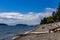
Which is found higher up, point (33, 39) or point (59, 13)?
point (59, 13)

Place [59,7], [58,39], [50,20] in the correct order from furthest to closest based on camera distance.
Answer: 1. [59,7]
2. [50,20]
3. [58,39]

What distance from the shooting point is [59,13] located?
12888 cm

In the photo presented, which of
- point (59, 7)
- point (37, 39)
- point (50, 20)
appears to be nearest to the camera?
point (37, 39)

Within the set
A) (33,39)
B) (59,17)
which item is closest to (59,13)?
(59,17)

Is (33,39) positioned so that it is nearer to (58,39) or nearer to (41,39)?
(41,39)

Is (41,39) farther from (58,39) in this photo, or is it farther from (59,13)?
(59,13)

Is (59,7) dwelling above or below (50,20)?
above

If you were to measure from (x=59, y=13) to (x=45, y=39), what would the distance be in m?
109

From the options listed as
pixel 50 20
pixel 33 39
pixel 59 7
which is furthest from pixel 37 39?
pixel 59 7

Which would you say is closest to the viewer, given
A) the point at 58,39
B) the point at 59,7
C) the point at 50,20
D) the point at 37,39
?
the point at 58,39

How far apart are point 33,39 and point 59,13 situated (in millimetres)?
107701

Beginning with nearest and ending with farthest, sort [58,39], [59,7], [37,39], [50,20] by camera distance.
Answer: [58,39] → [37,39] → [50,20] → [59,7]

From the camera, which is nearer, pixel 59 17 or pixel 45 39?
pixel 45 39

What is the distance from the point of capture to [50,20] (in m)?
124
